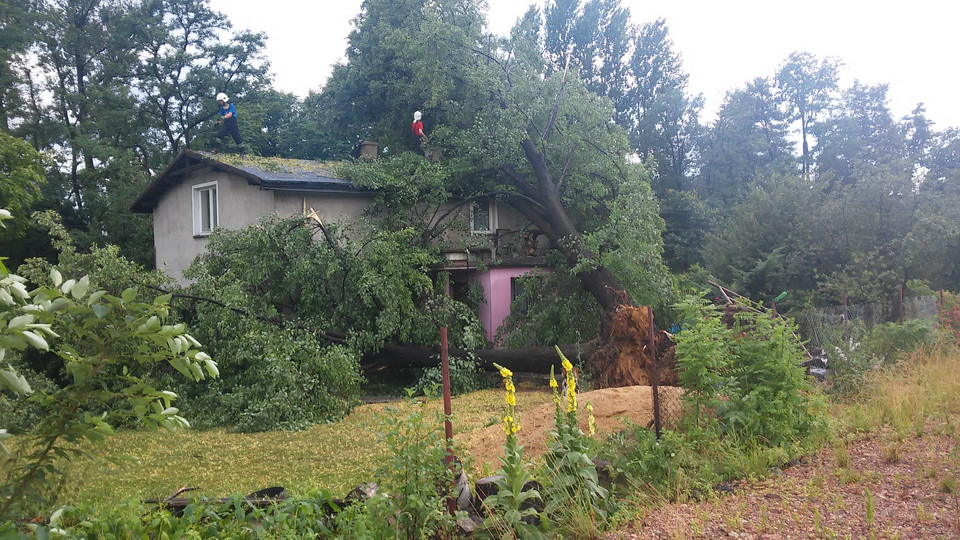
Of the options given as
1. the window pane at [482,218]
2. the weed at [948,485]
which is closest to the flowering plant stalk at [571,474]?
the weed at [948,485]

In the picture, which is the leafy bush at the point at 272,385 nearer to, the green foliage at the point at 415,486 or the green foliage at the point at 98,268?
the green foliage at the point at 98,268

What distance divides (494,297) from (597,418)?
8714 mm

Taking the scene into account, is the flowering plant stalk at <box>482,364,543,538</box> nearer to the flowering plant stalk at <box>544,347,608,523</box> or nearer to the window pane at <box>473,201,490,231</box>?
the flowering plant stalk at <box>544,347,608,523</box>

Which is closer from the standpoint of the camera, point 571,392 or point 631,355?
point 571,392

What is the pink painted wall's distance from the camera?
16203 mm

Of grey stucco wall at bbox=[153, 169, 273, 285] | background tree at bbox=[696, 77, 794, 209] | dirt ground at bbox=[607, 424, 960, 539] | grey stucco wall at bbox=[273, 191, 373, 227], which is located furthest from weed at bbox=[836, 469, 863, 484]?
background tree at bbox=[696, 77, 794, 209]

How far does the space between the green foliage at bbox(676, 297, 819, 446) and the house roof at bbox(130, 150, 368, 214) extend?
9.81 m

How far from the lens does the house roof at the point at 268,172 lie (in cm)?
1402

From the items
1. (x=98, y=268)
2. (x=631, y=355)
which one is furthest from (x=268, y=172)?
(x=631, y=355)

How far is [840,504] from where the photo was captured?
4.56m

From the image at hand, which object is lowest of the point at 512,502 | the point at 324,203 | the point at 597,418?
the point at 597,418

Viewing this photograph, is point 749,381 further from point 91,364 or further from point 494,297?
point 494,297

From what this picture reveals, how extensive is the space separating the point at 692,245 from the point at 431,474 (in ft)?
88.8

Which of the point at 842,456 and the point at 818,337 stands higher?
the point at 818,337
